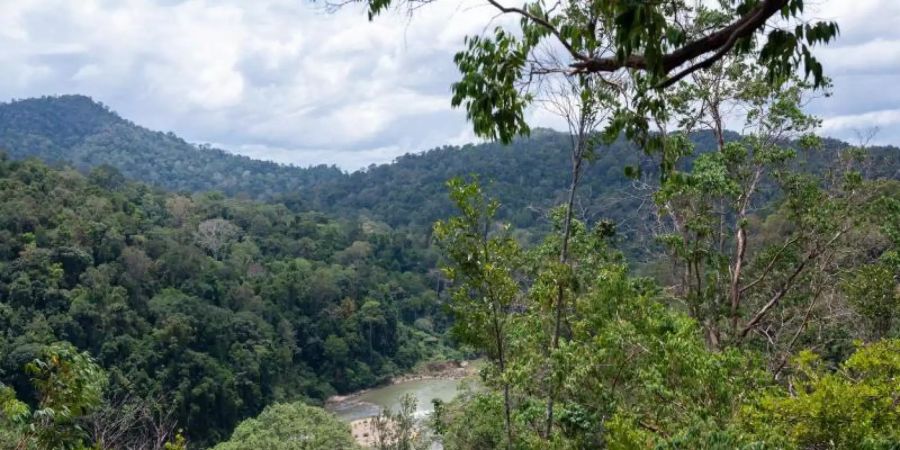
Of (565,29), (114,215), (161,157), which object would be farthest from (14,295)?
(161,157)

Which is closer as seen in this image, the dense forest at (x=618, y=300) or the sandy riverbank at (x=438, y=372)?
the dense forest at (x=618, y=300)

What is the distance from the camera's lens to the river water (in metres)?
33.3

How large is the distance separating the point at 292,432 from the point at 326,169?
121813 millimetres

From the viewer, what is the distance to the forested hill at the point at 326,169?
7081cm

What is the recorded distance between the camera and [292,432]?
18.0 meters

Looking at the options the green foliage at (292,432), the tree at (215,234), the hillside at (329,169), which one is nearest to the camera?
the green foliage at (292,432)

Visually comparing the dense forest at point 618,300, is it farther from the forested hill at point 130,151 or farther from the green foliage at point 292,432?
the forested hill at point 130,151

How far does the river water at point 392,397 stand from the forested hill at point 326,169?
11417 mm

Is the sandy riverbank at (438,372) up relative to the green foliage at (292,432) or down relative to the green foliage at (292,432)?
down

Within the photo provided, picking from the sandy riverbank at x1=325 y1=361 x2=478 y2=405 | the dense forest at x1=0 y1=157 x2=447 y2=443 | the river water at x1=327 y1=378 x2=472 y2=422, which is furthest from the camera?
the sandy riverbank at x1=325 y1=361 x2=478 y2=405

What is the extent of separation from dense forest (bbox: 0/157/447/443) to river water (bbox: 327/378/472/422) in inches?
43.5

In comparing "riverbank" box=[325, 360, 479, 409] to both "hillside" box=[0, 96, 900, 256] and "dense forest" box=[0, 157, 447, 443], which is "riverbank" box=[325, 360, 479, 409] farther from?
"hillside" box=[0, 96, 900, 256]

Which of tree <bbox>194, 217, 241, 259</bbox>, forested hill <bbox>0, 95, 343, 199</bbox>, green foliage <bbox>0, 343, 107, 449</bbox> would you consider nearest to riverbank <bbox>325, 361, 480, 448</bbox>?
tree <bbox>194, 217, 241, 259</bbox>

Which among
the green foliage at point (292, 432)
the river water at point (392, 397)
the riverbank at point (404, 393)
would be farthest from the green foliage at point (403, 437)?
the river water at point (392, 397)
